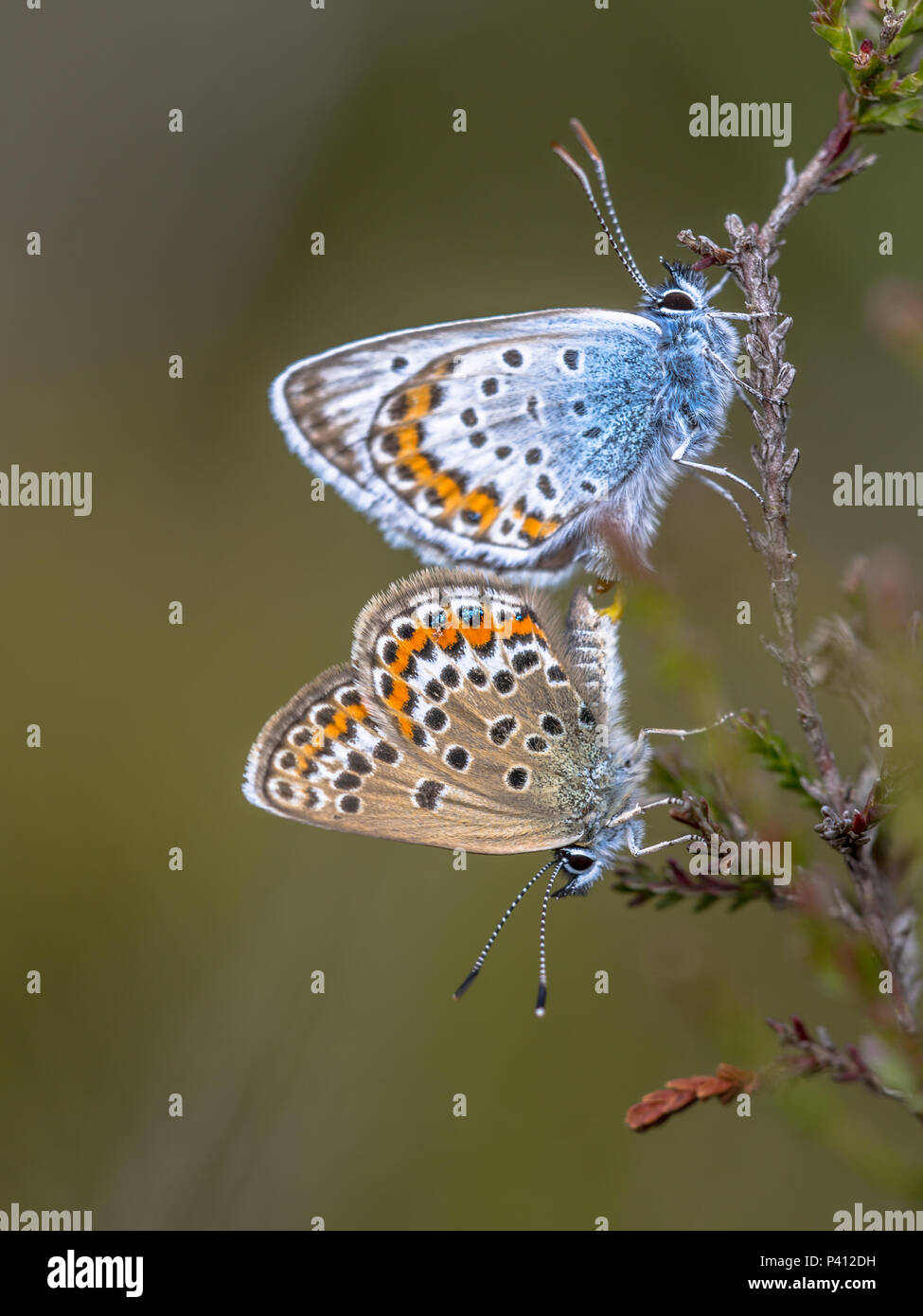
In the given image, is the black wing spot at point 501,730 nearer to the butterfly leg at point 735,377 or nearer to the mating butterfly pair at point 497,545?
the mating butterfly pair at point 497,545

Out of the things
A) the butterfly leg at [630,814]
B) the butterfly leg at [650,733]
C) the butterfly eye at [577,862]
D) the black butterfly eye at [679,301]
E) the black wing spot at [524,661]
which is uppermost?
the black butterfly eye at [679,301]

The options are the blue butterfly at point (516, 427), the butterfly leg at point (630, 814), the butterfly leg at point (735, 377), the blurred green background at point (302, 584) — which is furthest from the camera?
the blurred green background at point (302, 584)

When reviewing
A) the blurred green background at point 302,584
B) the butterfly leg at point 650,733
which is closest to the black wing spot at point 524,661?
the butterfly leg at point 650,733

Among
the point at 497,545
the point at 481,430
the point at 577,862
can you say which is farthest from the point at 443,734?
the point at 481,430

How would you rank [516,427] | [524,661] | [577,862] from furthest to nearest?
[516,427]
[577,862]
[524,661]

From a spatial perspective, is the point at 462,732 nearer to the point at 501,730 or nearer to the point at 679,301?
the point at 501,730

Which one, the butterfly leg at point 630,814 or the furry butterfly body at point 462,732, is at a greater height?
the furry butterfly body at point 462,732

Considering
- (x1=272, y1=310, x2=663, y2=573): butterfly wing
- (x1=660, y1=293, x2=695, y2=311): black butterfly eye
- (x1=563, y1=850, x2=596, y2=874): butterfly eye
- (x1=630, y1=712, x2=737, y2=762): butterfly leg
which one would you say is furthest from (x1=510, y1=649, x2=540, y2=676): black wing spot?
(x1=660, y1=293, x2=695, y2=311): black butterfly eye
